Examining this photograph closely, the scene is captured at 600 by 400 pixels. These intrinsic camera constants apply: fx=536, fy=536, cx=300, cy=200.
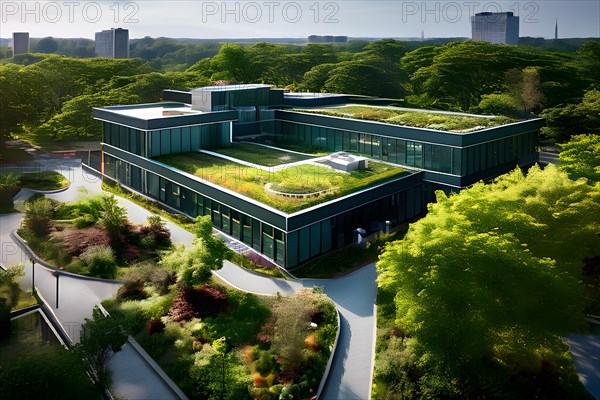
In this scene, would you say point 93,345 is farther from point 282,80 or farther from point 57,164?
point 282,80

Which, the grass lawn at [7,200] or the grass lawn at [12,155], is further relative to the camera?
the grass lawn at [12,155]

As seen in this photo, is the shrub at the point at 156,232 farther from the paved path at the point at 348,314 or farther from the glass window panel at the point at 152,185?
the glass window panel at the point at 152,185

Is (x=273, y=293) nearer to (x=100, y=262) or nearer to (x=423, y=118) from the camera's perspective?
(x=100, y=262)

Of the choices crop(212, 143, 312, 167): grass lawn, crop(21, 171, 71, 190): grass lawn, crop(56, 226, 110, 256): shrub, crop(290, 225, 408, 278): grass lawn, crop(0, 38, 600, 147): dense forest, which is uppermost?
crop(0, 38, 600, 147): dense forest

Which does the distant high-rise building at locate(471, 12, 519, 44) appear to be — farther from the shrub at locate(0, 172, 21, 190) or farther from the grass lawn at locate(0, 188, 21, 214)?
the grass lawn at locate(0, 188, 21, 214)

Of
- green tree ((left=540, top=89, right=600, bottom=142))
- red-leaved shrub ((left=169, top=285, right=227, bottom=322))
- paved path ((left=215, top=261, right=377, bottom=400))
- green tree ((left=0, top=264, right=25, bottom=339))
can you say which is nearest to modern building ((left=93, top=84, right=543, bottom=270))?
paved path ((left=215, top=261, right=377, bottom=400))

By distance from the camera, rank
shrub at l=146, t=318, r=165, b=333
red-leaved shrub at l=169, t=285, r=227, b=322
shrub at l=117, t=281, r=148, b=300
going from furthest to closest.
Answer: shrub at l=117, t=281, r=148, b=300 → red-leaved shrub at l=169, t=285, r=227, b=322 → shrub at l=146, t=318, r=165, b=333

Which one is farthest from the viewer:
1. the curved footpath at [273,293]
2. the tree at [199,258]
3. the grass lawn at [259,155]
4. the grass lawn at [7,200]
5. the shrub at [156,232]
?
the grass lawn at [7,200]

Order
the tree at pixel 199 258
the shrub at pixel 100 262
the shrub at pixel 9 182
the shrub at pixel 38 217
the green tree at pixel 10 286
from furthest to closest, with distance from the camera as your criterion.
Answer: the shrub at pixel 9 182 < the shrub at pixel 38 217 < the shrub at pixel 100 262 < the green tree at pixel 10 286 < the tree at pixel 199 258

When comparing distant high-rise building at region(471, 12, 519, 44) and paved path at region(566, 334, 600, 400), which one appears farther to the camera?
distant high-rise building at region(471, 12, 519, 44)

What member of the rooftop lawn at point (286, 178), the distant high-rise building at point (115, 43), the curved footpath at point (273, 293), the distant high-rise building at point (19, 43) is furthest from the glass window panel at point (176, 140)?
the distant high-rise building at point (115, 43)
